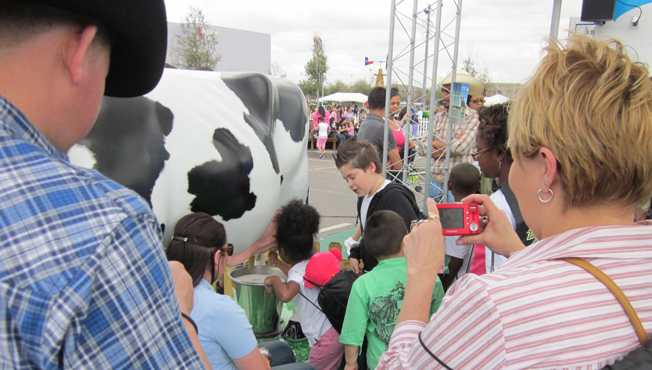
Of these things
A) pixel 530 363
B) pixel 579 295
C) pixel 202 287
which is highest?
pixel 579 295

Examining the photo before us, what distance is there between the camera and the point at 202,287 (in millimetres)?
1641

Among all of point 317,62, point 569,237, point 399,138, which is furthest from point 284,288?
point 317,62

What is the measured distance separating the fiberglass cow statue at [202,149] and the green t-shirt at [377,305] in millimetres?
861

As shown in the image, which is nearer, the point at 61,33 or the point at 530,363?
the point at 61,33

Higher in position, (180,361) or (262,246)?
(180,361)

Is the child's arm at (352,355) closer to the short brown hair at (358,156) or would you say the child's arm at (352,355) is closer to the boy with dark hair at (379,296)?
the boy with dark hair at (379,296)

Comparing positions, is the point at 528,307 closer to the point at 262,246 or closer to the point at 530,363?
the point at 530,363

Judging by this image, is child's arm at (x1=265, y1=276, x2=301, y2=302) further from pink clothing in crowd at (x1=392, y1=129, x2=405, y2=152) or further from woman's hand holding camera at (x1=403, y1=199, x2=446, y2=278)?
pink clothing in crowd at (x1=392, y1=129, x2=405, y2=152)

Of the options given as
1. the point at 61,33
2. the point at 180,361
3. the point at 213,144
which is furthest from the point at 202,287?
the point at 61,33

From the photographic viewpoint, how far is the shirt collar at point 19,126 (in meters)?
0.50

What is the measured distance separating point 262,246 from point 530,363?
230cm

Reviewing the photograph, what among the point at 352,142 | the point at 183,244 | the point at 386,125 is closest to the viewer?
the point at 183,244

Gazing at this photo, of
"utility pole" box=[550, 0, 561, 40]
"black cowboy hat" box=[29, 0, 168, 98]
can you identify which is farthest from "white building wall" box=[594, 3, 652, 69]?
"black cowboy hat" box=[29, 0, 168, 98]

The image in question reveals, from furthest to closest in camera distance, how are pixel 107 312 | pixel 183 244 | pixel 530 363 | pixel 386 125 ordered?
pixel 386 125 < pixel 183 244 < pixel 530 363 < pixel 107 312
